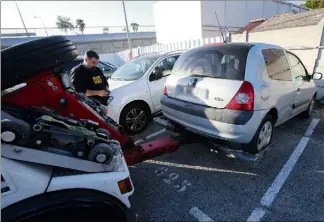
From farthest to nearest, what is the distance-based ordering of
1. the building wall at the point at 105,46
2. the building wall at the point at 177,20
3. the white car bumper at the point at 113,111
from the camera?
the building wall at the point at 105,46 → the building wall at the point at 177,20 → the white car bumper at the point at 113,111

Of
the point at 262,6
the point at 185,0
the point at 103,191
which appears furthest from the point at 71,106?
the point at 262,6

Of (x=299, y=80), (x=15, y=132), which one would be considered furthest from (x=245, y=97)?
(x=15, y=132)

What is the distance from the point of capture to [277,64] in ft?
10.2

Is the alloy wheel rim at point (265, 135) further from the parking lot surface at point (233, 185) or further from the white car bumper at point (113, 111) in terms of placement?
the white car bumper at point (113, 111)

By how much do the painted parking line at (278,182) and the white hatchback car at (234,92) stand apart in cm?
44

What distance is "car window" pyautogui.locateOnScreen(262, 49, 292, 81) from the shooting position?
292 centimetres

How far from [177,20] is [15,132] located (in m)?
22.3

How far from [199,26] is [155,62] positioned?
15928mm

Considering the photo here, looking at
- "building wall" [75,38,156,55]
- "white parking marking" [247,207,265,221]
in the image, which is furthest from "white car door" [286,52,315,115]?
"building wall" [75,38,156,55]

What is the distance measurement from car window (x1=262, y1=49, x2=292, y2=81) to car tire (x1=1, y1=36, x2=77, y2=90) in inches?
99.5

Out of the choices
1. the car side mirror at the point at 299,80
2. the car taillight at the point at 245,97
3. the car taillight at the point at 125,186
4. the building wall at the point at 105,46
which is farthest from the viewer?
the building wall at the point at 105,46

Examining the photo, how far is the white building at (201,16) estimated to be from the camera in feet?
61.7

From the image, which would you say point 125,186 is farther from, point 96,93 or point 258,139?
point 96,93

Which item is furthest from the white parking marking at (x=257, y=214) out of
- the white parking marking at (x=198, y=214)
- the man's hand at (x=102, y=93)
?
the man's hand at (x=102, y=93)
